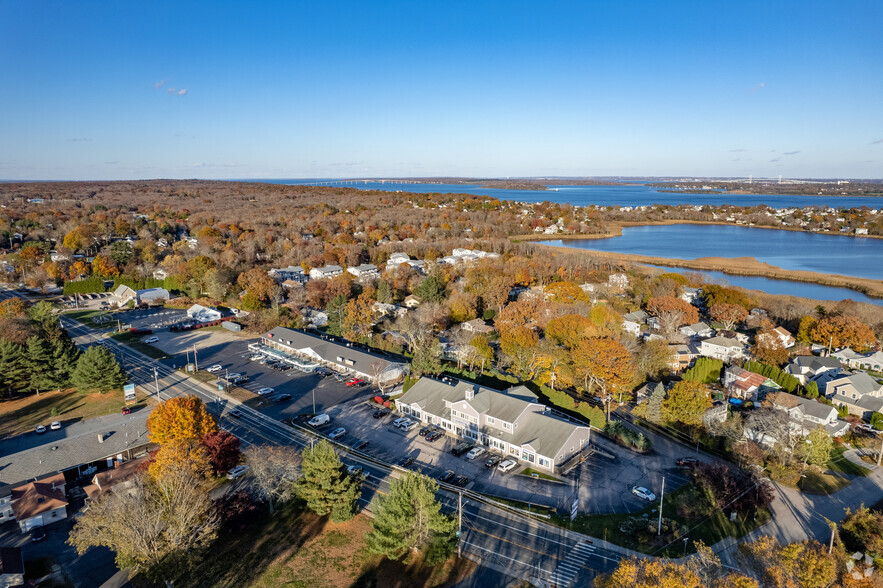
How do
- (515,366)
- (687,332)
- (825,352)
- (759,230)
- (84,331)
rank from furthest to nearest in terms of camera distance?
(759,230) < (84,331) < (687,332) < (825,352) < (515,366)

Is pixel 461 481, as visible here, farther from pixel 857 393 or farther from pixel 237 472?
pixel 857 393

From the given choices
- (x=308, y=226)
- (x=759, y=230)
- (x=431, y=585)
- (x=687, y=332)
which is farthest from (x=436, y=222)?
(x=431, y=585)

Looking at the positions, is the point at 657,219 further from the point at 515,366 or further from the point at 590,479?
the point at 590,479

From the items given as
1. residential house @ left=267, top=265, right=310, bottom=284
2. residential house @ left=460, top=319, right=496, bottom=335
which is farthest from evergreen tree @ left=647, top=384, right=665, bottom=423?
residential house @ left=267, top=265, right=310, bottom=284

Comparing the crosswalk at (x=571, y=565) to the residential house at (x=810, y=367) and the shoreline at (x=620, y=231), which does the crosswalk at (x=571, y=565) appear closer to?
the residential house at (x=810, y=367)

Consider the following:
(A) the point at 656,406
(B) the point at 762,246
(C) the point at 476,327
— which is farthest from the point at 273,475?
(B) the point at 762,246
